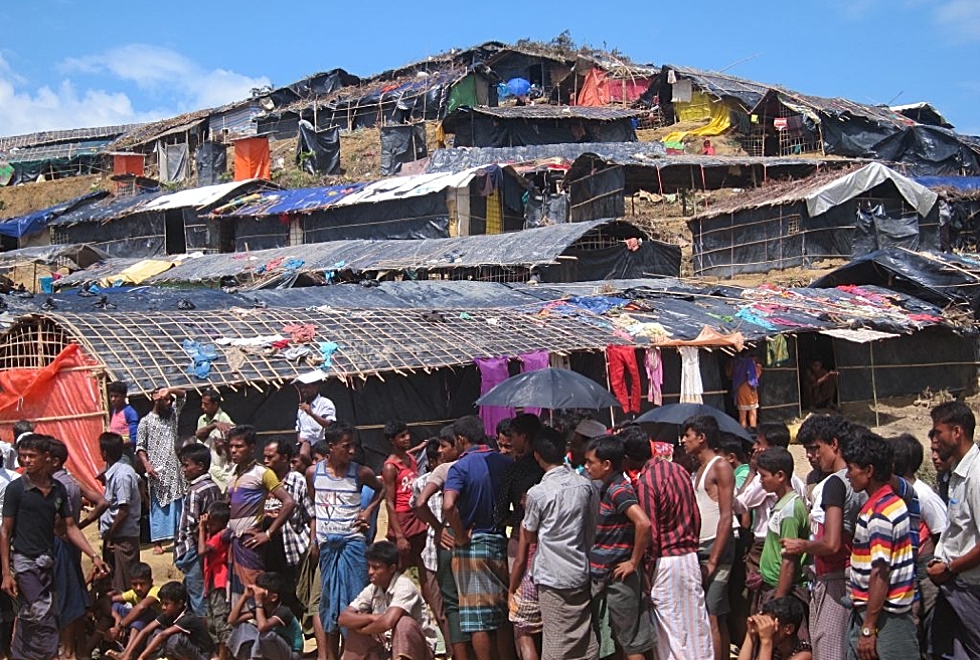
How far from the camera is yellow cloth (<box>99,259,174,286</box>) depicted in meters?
28.3

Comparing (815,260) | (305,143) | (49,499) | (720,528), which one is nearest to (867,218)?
(815,260)

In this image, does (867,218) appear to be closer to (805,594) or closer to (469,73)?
(805,594)

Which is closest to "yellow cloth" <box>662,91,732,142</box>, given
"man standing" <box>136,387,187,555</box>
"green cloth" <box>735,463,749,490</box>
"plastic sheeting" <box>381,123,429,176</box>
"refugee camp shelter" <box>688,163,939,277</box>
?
"plastic sheeting" <box>381,123,429,176</box>

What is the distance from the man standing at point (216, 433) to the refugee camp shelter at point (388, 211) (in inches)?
758

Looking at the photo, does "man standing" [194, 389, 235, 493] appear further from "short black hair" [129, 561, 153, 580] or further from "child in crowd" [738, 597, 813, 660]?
"child in crowd" [738, 597, 813, 660]

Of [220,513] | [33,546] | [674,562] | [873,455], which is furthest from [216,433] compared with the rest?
[873,455]

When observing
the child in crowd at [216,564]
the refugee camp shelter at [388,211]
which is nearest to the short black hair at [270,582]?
the child in crowd at [216,564]

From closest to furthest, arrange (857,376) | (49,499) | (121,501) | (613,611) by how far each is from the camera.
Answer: (613,611)
(49,499)
(121,501)
(857,376)

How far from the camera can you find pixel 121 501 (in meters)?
7.04

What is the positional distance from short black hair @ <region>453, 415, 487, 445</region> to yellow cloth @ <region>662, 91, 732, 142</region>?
3363cm

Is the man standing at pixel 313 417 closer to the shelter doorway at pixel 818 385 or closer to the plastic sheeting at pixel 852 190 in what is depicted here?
the shelter doorway at pixel 818 385

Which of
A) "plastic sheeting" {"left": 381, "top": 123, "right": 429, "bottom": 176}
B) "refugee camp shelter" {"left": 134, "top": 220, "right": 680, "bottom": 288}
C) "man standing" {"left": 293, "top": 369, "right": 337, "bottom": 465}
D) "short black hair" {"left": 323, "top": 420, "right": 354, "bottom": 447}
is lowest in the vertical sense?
"man standing" {"left": 293, "top": 369, "right": 337, "bottom": 465}

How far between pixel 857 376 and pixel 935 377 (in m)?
2.44

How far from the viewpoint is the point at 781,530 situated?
5406 mm
